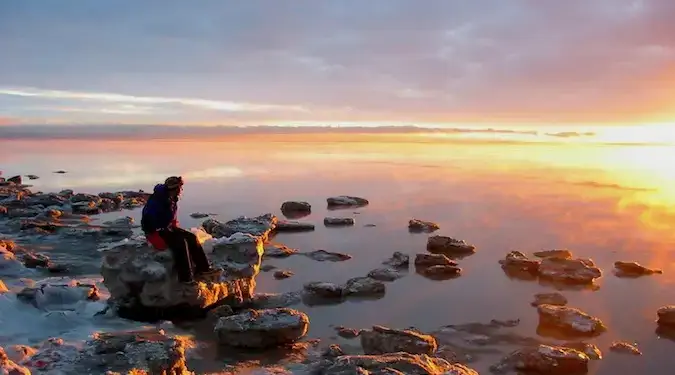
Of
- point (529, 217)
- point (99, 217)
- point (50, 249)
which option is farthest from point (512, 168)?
point (50, 249)

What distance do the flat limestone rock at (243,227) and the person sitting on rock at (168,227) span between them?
7.07 metres

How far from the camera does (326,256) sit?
1786 centimetres

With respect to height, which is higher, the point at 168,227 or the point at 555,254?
the point at 168,227

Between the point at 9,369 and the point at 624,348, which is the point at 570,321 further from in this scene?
the point at 9,369

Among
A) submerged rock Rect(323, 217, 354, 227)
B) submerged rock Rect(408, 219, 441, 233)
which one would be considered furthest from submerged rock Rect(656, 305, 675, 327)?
submerged rock Rect(323, 217, 354, 227)

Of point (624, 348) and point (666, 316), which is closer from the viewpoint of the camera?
point (624, 348)

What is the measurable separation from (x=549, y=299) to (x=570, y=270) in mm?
2240

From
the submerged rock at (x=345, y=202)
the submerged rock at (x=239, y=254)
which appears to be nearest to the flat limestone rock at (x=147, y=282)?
the submerged rock at (x=239, y=254)

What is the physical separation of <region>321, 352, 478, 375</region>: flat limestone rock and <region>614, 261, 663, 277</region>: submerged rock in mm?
9813

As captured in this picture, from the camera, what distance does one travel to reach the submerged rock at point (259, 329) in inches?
421

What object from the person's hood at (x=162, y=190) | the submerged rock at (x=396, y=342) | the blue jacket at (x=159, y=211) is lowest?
the submerged rock at (x=396, y=342)

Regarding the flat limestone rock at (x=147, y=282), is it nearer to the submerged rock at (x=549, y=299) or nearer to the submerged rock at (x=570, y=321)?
the submerged rock at (x=570, y=321)

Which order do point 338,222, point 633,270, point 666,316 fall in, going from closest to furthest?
point 666,316, point 633,270, point 338,222

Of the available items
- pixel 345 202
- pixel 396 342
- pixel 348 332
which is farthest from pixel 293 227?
pixel 396 342
